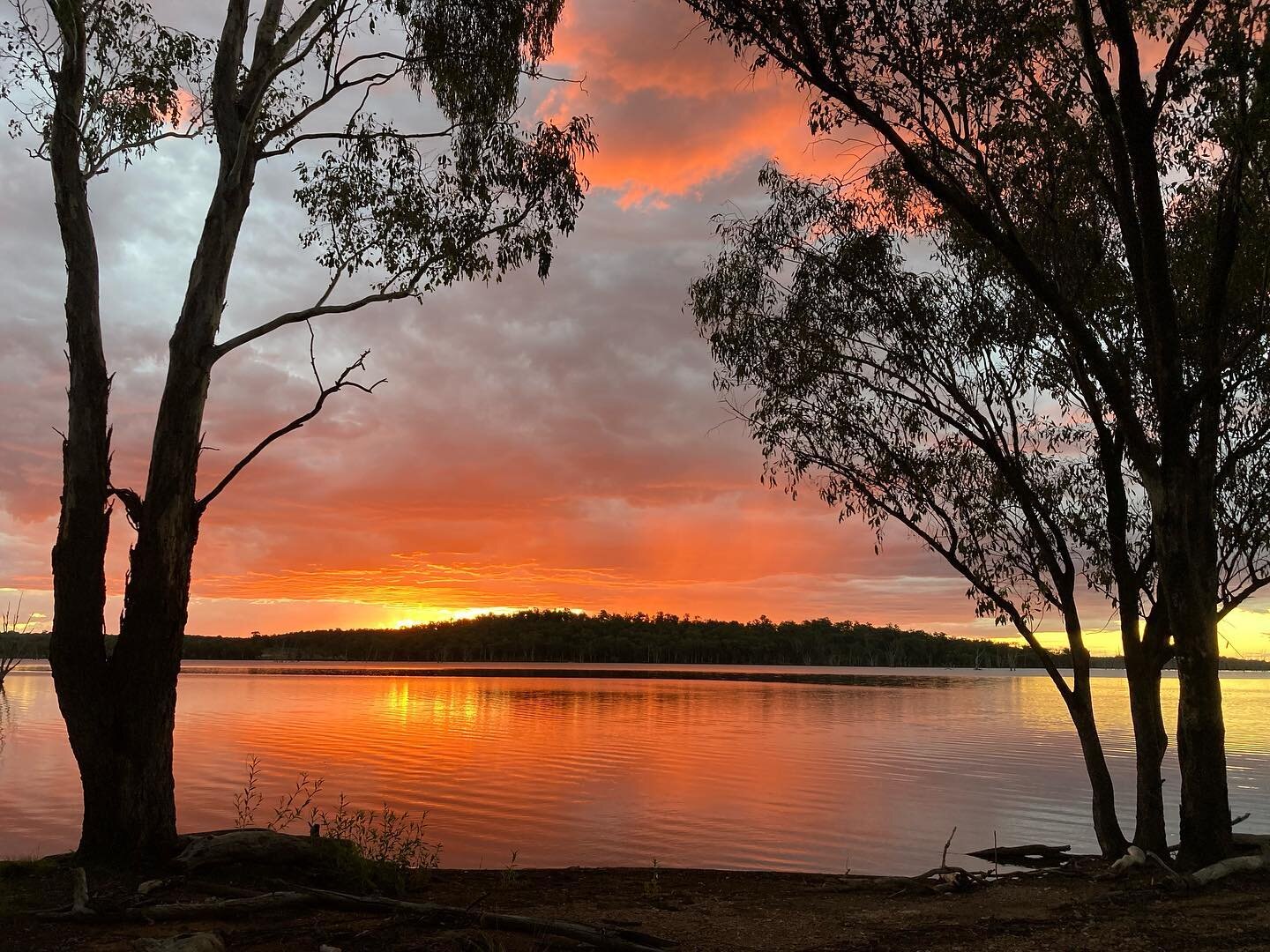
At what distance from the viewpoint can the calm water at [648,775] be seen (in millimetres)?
16922

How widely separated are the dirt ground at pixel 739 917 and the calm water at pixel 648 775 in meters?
5.71

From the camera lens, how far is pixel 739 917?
26.8ft

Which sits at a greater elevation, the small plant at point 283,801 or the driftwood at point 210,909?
the driftwood at point 210,909

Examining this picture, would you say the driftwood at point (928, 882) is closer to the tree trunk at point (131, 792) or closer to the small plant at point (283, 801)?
the tree trunk at point (131, 792)

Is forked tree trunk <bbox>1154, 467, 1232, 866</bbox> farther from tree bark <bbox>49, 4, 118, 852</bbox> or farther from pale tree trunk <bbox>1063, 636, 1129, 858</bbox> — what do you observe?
tree bark <bbox>49, 4, 118, 852</bbox>

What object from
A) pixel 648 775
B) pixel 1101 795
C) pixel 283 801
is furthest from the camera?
pixel 648 775

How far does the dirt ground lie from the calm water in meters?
5.71

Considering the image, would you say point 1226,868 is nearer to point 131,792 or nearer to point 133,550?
point 131,792

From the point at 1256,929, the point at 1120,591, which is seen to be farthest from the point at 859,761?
the point at 1256,929

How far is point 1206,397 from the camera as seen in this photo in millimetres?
10195

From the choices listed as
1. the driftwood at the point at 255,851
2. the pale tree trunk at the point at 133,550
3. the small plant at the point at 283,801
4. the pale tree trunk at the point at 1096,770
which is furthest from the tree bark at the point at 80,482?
the pale tree trunk at the point at 1096,770

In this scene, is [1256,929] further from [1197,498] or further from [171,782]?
[171,782]

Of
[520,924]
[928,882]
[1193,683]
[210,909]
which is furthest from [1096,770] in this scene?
[210,909]

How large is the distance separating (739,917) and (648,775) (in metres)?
18.1
